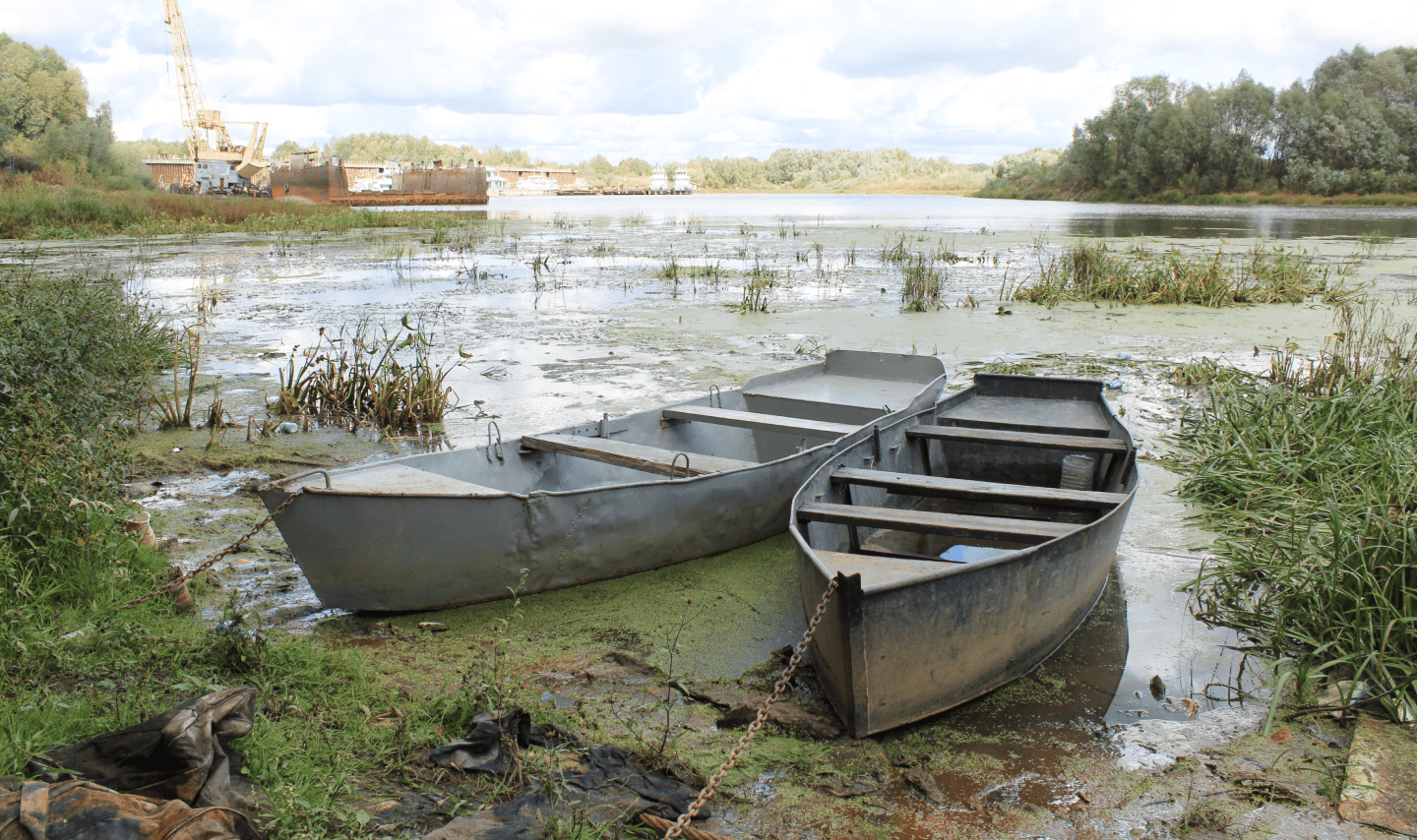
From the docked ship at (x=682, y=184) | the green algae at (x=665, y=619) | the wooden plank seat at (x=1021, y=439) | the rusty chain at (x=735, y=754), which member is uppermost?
the docked ship at (x=682, y=184)

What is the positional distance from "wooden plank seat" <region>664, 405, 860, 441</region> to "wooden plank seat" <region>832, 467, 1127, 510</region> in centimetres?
67

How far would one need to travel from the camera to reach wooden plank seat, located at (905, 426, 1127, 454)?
14.8 feet

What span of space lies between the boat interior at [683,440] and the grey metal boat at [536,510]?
1 centimetres

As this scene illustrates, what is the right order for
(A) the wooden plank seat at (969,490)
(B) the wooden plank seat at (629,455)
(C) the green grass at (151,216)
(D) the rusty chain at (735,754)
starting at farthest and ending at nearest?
1. (C) the green grass at (151,216)
2. (B) the wooden plank seat at (629,455)
3. (A) the wooden plank seat at (969,490)
4. (D) the rusty chain at (735,754)

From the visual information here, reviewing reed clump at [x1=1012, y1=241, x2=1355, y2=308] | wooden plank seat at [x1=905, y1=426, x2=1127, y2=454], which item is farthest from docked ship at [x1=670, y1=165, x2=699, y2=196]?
wooden plank seat at [x1=905, y1=426, x2=1127, y2=454]

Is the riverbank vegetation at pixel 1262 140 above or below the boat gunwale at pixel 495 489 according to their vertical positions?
above

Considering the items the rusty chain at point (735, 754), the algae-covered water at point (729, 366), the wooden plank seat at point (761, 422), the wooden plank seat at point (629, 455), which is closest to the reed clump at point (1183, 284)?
the algae-covered water at point (729, 366)

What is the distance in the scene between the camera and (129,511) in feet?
12.3

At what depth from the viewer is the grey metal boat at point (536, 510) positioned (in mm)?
3273

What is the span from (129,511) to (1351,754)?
4.51m

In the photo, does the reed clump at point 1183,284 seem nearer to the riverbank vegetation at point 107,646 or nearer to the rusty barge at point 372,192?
the riverbank vegetation at point 107,646

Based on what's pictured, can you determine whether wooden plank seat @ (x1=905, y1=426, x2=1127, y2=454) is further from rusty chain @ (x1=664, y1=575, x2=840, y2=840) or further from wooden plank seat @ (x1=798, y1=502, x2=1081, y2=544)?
rusty chain @ (x1=664, y1=575, x2=840, y2=840)

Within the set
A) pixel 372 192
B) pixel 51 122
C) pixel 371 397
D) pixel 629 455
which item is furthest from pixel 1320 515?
pixel 372 192

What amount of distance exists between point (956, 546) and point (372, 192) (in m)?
55.0
